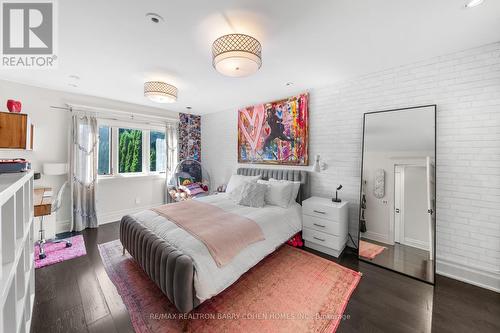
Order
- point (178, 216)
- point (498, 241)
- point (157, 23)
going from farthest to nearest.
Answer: point (178, 216) < point (498, 241) < point (157, 23)

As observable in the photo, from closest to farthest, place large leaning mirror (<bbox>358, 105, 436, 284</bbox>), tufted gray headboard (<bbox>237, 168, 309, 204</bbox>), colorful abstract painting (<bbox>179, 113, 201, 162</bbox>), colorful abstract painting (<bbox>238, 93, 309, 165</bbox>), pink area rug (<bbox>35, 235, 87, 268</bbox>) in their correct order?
large leaning mirror (<bbox>358, 105, 436, 284</bbox>)
pink area rug (<bbox>35, 235, 87, 268</bbox>)
tufted gray headboard (<bbox>237, 168, 309, 204</bbox>)
colorful abstract painting (<bbox>238, 93, 309, 165</bbox>)
colorful abstract painting (<bbox>179, 113, 201, 162</bbox>)

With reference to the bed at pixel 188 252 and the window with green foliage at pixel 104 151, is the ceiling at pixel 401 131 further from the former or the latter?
the window with green foliage at pixel 104 151

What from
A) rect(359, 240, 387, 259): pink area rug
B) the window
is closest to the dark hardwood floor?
rect(359, 240, 387, 259): pink area rug

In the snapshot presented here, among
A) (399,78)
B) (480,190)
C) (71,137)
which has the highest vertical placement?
(399,78)

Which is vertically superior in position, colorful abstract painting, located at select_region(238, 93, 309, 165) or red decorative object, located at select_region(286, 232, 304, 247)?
colorful abstract painting, located at select_region(238, 93, 309, 165)

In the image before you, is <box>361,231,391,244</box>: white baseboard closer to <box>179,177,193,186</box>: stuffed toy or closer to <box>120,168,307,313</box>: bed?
<box>120,168,307,313</box>: bed

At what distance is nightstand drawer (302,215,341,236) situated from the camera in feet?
8.65

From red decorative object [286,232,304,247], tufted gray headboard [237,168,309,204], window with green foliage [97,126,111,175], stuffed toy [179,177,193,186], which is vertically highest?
window with green foliage [97,126,111,175]

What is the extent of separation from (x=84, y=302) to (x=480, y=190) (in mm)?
4214

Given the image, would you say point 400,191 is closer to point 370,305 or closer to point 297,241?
point 370,305

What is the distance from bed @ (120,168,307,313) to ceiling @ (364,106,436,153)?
5.00 feet

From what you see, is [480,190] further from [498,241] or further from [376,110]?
[376,110]

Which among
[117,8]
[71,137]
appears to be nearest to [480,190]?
[117,8]

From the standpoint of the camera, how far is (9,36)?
6.15 feet
